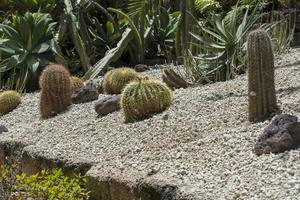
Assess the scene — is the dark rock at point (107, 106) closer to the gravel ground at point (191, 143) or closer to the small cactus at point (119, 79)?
the gravel ground at point (191, 143)

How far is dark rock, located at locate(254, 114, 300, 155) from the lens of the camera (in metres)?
5.32

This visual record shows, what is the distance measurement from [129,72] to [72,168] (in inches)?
134

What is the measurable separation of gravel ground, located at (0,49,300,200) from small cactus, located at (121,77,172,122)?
140mm

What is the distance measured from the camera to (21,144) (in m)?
7.83

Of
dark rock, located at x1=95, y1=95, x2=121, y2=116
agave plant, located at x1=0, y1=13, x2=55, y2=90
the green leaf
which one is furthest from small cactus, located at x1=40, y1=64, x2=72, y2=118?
the green leaf

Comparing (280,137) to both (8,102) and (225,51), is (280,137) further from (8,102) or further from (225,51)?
(8,102)

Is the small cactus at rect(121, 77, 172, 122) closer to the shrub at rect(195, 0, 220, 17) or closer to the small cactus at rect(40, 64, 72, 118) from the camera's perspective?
the small cactus at rect(40, 64, 72, 118)

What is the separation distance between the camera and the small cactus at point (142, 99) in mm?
7500

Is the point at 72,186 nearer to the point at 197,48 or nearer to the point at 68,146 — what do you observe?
the point at 68,146

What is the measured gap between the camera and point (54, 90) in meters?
9.36

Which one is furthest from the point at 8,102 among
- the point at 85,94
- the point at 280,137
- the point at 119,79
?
the point at 280,137

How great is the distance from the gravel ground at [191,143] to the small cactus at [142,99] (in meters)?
0.14

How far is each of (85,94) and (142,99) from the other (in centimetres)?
235

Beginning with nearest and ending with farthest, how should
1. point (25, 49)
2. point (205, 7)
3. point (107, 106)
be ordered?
1. point (107, 106)
2. point (25, 49)
3. point (205, 7)
